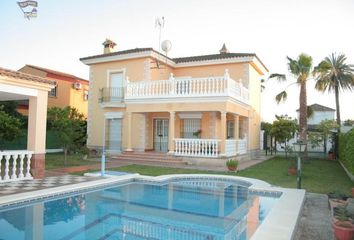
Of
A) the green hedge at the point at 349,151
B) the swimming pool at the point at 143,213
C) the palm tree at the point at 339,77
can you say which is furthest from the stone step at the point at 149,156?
the palm tree at the point at 339,77

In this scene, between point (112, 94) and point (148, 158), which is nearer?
point (148, 158)

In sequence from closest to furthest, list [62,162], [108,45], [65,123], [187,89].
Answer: [65,123]
[62,162]
[187,89]
[108,45]

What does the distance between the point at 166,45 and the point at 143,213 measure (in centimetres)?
1855

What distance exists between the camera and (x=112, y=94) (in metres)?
22.6

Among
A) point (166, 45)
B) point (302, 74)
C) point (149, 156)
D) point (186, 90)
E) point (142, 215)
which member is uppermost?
point (166, 45)

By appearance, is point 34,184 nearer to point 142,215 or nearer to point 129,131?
point 142,215

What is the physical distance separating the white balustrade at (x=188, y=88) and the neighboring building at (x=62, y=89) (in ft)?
41.9

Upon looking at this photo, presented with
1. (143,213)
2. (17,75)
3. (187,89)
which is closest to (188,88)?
(187,89)

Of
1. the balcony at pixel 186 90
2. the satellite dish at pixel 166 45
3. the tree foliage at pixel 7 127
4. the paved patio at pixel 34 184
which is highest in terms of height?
the satellite dish at pixel 166 45

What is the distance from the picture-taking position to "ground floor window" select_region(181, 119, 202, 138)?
20828mm

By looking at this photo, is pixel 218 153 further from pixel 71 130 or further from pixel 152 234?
pixel 152 234

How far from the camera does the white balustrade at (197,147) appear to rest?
57.3 feet

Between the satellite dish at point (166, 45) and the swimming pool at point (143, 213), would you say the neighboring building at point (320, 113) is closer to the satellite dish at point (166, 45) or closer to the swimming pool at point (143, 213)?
the satellite dish at point (166, 45)

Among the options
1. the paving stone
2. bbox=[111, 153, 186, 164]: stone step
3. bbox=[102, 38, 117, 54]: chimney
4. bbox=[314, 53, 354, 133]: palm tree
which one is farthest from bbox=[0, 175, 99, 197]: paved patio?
bbox=[314, 53, 354, 133]: palm tree
